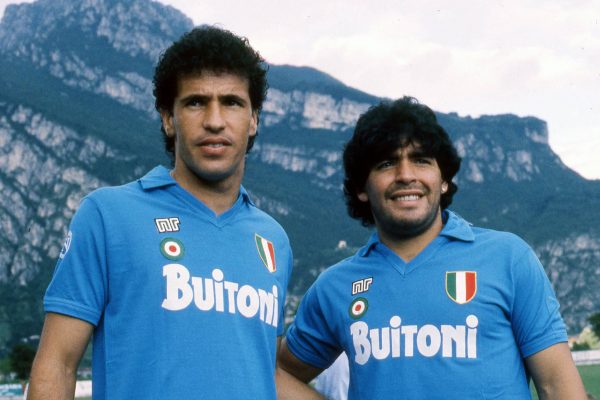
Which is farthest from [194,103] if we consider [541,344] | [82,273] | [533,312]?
[541,344]

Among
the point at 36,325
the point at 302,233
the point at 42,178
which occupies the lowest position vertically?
the point at 36,325

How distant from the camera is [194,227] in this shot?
3633 mm

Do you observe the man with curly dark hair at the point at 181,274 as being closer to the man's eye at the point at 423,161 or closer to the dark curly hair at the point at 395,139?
the dark curly hair at the point at 395,139

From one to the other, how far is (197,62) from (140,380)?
4.69 ft

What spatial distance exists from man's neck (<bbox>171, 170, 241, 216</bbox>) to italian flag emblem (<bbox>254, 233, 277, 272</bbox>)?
0.71 ft

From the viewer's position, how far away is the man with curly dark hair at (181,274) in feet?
11.1

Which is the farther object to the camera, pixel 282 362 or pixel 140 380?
pixel 282 362

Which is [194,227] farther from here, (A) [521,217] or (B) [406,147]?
(A) [521,217]

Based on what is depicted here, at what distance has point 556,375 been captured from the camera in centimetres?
378

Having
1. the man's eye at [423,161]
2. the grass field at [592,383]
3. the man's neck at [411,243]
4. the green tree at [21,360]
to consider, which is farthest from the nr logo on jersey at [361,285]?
the green tree at [21,360]

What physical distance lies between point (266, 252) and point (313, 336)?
726 millimetres

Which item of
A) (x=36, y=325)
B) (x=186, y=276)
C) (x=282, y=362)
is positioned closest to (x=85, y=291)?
(x=186, y=276)

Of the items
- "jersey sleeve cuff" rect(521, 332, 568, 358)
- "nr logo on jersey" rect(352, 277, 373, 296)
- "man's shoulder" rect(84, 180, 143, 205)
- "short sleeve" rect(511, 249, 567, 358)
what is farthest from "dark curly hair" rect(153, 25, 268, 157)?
"jersey sleeve cuff" rect(521, 332, 568, 358)

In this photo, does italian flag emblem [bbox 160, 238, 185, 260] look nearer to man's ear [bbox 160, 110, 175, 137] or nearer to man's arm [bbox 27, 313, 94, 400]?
man's arm [bbox 27, 313, 94, 400]
